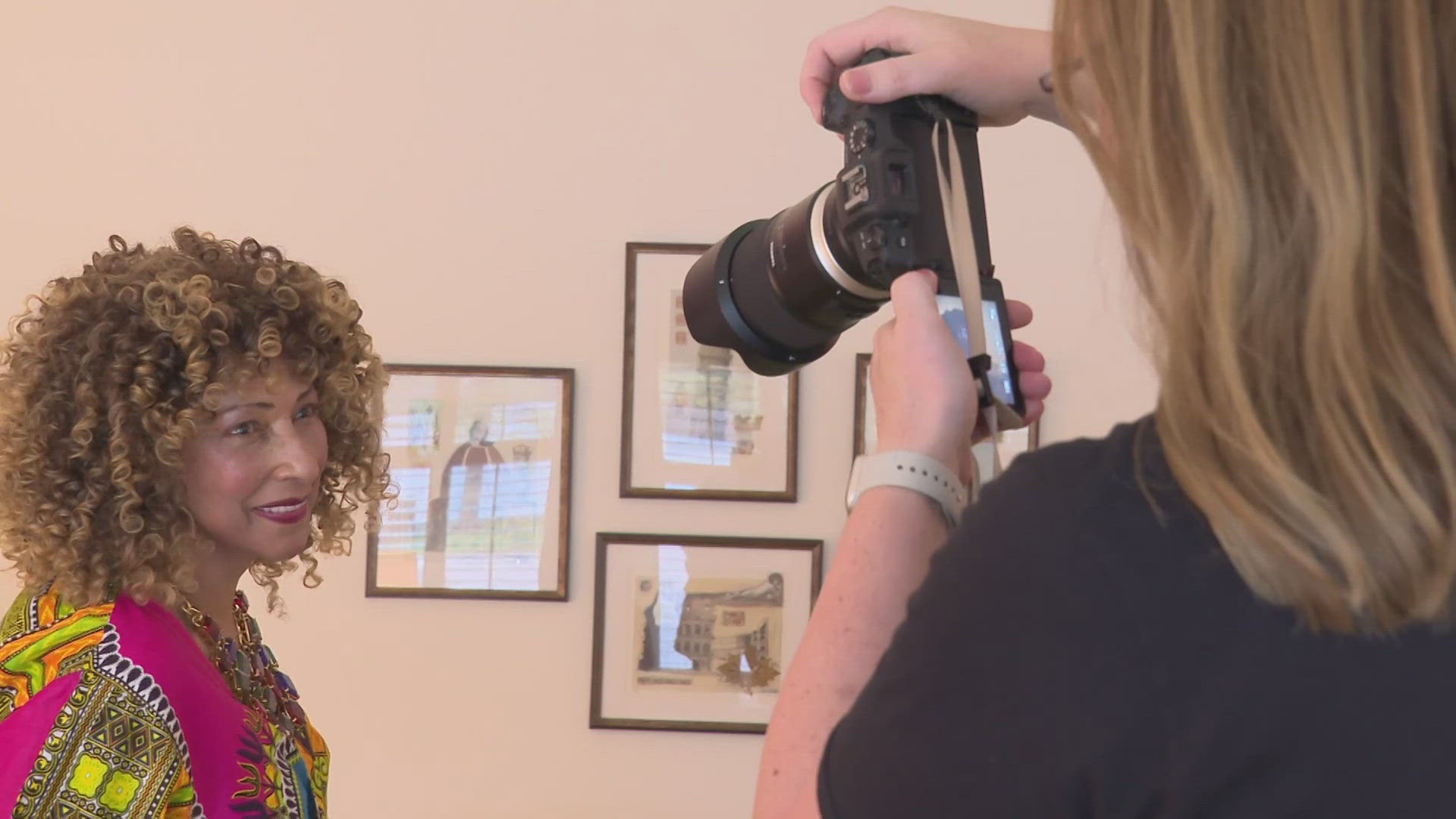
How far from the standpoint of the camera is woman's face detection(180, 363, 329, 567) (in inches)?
63.4

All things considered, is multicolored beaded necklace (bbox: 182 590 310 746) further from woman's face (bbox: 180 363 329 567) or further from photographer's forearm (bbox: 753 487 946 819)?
photographer's forearm (bbox: 753 487 946 819)

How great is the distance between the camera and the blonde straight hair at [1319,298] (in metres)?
0.52

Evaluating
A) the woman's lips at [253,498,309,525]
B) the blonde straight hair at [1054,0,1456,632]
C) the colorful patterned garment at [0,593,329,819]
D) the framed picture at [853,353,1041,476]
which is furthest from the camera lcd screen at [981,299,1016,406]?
the framed picture at [853,353,1041,476]

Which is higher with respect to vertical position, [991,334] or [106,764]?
[991,334]

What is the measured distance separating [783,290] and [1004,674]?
60 cm

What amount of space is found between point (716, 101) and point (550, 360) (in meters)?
0.58

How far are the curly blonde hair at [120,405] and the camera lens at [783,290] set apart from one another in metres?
0.66

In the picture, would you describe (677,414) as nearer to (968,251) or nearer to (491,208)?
(491,208)

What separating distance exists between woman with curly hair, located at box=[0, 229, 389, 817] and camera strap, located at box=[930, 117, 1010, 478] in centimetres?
99

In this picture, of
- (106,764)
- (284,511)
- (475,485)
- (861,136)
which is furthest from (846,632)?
(475,485)

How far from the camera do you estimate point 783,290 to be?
111 cm

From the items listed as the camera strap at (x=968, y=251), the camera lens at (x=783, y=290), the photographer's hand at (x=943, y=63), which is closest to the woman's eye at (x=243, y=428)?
the camera lens at (x=783, y=290)

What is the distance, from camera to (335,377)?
1.75 meters

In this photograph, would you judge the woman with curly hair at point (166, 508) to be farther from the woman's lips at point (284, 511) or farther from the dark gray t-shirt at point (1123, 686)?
the dark gray t-shirt at point (1123, 686)
